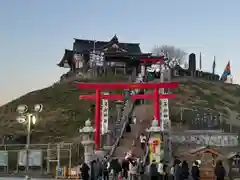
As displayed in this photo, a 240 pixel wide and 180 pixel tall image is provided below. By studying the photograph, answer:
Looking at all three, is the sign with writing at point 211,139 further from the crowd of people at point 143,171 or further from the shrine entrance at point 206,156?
the crowd of people at point 143,171

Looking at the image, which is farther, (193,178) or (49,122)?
(49,122)

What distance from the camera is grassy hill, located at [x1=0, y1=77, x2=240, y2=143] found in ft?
174

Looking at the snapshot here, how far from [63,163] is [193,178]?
19092 millimetres

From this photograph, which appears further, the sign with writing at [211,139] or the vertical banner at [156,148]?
the sign with writing at [211,139]

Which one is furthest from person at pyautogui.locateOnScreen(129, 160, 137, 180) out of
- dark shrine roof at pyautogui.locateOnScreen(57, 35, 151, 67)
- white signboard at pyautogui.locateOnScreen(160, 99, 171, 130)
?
dark shrine roof at pyautogui.locateOnScreen(57, 35, 151, 67)

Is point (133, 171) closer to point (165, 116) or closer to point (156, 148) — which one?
point (156, 148)

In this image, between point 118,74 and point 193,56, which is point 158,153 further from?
point 193,56

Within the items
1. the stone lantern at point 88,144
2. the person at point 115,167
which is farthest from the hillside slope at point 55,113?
the person at point 115,167

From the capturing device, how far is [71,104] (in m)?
64.1

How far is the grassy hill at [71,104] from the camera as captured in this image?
174 feet

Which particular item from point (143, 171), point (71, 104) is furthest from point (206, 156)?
point (71, 104)

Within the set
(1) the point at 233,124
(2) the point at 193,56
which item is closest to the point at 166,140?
(1) the point at 233,124

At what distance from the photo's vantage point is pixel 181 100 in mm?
60500

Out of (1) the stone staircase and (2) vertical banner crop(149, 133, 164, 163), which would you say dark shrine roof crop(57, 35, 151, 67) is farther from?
(2) vertical banner crop(149, 133, 164, 163)
